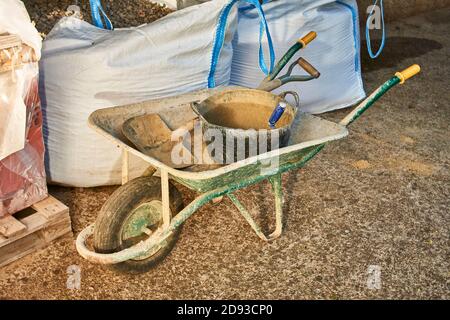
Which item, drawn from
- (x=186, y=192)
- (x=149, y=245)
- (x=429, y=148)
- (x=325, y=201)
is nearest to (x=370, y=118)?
(x=429, y=148)

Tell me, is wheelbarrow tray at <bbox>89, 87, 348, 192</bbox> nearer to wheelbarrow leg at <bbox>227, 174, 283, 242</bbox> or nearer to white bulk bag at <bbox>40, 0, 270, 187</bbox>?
wheelbarrow leg at <bbox>227, 174, 283, 242</bbox>

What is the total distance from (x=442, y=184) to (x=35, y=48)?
1907 mm

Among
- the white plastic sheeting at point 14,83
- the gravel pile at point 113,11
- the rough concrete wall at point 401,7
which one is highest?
the white plastic sheeting at point 14,83

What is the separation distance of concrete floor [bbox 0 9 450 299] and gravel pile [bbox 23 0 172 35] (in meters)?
1.43

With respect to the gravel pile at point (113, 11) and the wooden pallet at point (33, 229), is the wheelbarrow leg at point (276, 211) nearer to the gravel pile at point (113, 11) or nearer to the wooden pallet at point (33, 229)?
the wooden pallet at point (33, 229)

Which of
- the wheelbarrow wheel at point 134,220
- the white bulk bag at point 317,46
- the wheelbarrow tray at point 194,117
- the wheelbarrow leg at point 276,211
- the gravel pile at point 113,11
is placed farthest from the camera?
the gravel pile at point 113,11

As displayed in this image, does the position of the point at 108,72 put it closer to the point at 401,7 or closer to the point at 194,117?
the point at 194,117

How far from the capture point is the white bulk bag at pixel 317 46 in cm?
305

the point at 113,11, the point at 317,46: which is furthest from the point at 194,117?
the point at 113,11

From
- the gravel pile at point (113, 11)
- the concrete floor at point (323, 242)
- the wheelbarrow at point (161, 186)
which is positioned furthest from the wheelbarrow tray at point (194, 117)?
the gravel pile at point (113, 11)

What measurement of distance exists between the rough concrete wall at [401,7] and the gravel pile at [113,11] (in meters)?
1.91

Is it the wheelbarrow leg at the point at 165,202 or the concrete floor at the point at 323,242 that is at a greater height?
the wheelbarrow leg at the point at 165,202

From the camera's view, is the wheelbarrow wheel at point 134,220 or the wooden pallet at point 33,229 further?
the wooden pallet at point 33,229
